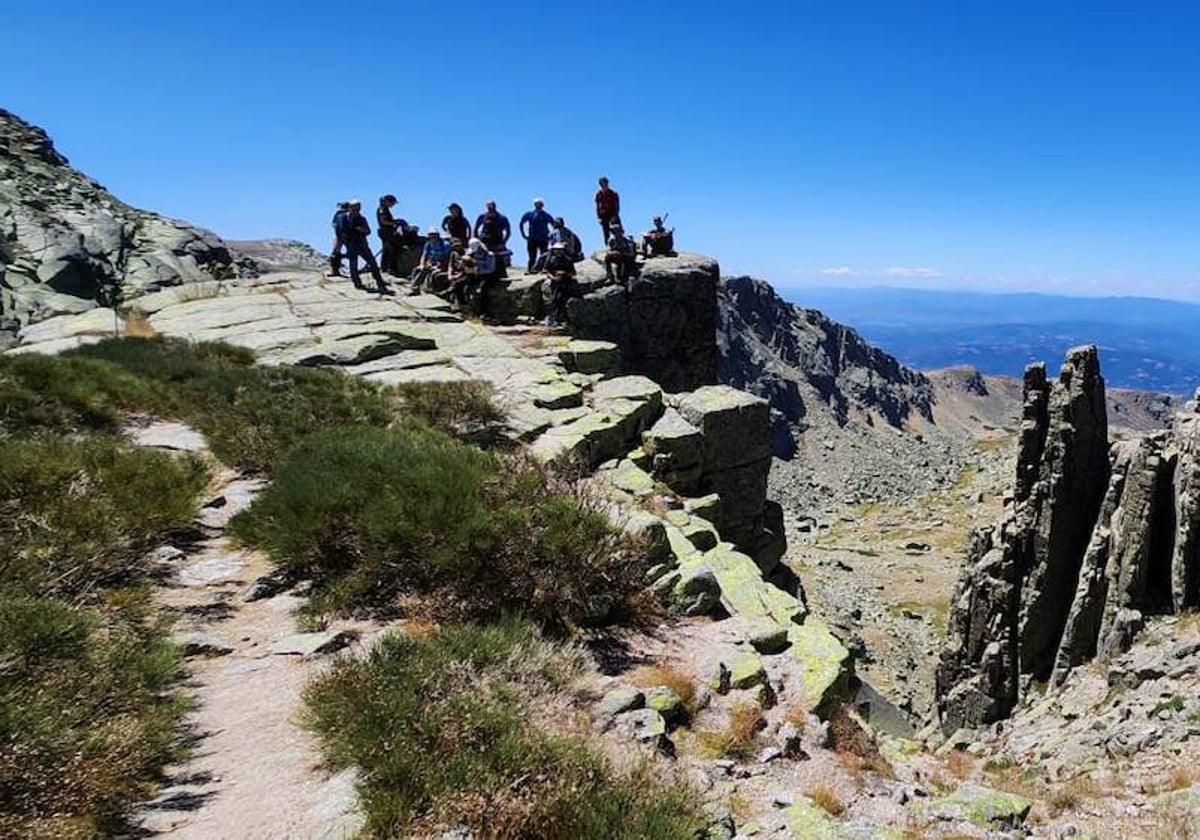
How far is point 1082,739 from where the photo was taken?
16.3 metres

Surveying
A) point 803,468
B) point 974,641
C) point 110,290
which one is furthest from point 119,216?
point 803,468

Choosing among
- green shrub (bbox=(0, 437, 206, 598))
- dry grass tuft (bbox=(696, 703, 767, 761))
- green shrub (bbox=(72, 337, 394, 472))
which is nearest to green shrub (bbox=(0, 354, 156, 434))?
green shrub (bbox=(72, 337, 394, 472))

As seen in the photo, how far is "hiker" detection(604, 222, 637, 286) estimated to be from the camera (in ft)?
119

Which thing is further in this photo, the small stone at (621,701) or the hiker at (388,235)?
the hiker at (388,235)

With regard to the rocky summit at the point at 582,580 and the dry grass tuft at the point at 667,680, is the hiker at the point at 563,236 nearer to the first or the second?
the rocky summit at the point at 582,580

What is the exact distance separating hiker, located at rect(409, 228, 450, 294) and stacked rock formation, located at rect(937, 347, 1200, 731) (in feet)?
93.8

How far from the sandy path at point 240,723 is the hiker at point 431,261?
2685 cm

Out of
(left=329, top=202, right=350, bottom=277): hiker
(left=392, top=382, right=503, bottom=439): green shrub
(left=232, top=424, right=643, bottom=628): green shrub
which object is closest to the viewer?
(left=232, top=424, right=643, bottom=628): green shrub

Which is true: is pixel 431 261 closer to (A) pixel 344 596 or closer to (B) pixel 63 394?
(B) pixel 63 394

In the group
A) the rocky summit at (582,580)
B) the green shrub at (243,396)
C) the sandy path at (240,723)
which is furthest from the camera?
the green shrub at (243,396)

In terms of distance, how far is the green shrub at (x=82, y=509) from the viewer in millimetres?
8992

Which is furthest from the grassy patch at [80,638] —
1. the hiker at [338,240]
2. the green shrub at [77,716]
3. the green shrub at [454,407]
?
the hiker at [338,240]

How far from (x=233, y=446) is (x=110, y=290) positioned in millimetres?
30274

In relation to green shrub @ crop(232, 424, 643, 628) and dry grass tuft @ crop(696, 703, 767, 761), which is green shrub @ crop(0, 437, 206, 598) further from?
dry grass tuft @ crop(696, 703, 767, 761)
